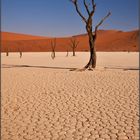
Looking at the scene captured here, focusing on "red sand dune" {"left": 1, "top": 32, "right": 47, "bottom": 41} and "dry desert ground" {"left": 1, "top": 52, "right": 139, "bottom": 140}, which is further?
"red sand dune" {"left": 1, "top": 32, "right": 47, "bottom": 41}

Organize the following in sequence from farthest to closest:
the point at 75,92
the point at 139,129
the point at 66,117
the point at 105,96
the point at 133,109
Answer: the point at 75,92 < the point at 105,96 < the point at 133,109 < the point at 66,117 < the point at 139,129

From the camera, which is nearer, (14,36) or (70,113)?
(70,113)

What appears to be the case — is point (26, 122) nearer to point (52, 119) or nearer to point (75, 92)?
point (52, 119)

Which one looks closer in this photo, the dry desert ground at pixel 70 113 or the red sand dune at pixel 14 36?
the dry desert ground at pixel 70 113

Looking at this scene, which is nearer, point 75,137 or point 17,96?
point 75,137

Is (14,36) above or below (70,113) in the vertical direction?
above

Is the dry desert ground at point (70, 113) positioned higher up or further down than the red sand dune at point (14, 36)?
further down

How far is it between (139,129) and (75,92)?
163 inches

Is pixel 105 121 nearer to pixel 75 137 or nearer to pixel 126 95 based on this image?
pixel 75 137

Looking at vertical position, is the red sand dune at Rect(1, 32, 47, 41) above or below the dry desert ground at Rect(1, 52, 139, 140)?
above

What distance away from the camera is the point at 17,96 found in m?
8.70

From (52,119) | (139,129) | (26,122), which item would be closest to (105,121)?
(139,129)

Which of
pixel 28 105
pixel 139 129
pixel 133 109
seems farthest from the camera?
pixel 28 105

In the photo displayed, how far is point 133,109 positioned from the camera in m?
6.76
